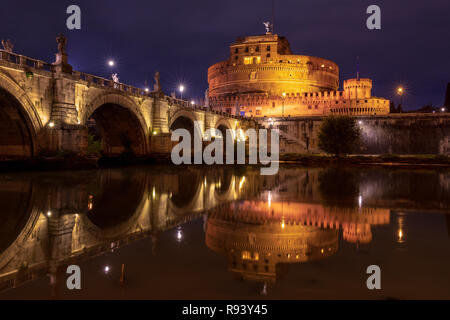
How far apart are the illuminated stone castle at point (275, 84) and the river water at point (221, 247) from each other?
76133 mm

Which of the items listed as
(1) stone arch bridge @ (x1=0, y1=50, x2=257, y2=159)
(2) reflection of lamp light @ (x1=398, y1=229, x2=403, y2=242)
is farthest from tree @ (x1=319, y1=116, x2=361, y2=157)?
→ (2) reflection of lamp light @ (x1=398, y1=229, x2=403, y2=242)

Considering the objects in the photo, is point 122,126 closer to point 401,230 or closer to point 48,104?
point 48,104

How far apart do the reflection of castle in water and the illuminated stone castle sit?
7643 cm

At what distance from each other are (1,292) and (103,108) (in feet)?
99.7

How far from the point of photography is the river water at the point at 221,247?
16.4ft

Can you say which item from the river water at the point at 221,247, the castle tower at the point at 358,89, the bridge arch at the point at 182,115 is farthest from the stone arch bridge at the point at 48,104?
the castle tower at the point at 358,89

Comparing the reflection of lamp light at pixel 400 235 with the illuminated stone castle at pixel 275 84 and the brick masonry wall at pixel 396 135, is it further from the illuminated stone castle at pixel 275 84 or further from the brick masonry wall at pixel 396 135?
the illuminated stone castle at pixel 275 84

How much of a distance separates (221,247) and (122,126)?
101 feet

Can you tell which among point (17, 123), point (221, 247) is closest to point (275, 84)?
point (17, 123)

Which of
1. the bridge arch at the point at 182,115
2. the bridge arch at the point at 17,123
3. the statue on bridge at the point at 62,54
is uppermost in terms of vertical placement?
the statue on bridge at the point at 62,54

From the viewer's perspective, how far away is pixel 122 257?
20.9 feet

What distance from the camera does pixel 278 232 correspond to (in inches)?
320
